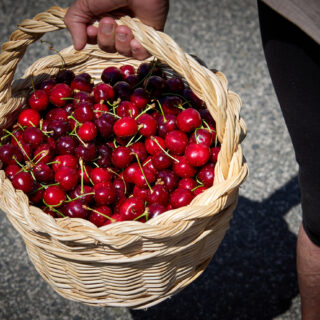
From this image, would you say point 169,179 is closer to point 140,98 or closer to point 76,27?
point 140,98

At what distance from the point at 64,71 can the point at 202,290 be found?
1.16m

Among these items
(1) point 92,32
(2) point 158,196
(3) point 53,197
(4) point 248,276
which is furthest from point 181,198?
(4) point 248,276

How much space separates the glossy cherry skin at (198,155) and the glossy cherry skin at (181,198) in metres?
0.11

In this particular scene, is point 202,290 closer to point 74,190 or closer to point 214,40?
→ point 74,190

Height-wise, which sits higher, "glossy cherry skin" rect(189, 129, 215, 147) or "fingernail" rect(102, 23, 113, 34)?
"fingernail" rect(102, 23, 113, 34)

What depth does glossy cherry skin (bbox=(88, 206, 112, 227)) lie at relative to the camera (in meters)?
1.21

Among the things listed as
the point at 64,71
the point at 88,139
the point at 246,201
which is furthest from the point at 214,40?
the point at 88,139

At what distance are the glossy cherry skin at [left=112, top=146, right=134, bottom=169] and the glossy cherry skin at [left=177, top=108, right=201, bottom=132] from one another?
0.21 metres

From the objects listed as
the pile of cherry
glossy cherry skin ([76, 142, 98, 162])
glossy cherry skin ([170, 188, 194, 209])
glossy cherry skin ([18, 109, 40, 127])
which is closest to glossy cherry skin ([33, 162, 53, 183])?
the pile of cherry

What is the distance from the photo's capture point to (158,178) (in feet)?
4.33

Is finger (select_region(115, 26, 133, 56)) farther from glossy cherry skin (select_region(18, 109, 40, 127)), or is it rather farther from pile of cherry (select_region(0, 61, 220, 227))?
glossy cherry skin (select_region(18, 109, 40, 127))

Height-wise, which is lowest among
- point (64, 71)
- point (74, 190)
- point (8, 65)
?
point (74, 190)

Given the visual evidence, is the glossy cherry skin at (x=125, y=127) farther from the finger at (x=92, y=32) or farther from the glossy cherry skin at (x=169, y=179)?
the finger at (x=92, y=32)

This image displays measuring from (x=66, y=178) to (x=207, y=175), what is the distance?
466 millimetres
